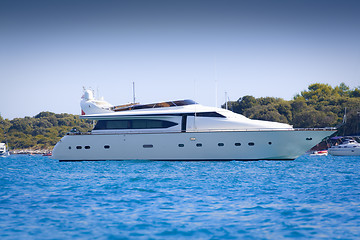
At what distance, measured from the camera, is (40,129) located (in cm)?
9888

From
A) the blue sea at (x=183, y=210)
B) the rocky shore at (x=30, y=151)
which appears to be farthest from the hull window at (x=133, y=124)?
the rocky shore at (x=30, y=151)

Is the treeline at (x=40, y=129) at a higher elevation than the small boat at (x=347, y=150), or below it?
higher

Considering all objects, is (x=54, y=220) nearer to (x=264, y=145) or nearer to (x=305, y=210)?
(x=305, y=210)

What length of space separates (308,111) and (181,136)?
34.3 metres

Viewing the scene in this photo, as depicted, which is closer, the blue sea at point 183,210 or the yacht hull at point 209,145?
the blue sea at point 183,210

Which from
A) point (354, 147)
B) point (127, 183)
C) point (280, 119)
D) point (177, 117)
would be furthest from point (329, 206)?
point (280, 119)

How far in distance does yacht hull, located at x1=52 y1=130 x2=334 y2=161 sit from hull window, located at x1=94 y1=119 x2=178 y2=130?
0.77 meters

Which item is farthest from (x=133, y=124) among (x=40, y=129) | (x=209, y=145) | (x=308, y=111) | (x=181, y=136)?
(x=40, y=129)

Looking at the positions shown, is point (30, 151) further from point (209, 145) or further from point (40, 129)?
point (209, 145)

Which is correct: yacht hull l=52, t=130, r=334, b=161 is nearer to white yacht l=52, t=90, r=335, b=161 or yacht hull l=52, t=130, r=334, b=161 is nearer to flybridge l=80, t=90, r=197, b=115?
white yacht l=52, t=90, r=335, b=161

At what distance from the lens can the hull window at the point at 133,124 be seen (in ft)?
89.1

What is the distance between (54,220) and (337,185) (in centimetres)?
938

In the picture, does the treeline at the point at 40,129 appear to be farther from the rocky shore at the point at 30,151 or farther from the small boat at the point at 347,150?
the small boat at the point at 347,150

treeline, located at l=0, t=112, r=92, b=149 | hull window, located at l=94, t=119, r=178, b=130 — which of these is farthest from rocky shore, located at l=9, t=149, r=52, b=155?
hull window, located at l=94, t=119, r=178, b=130
